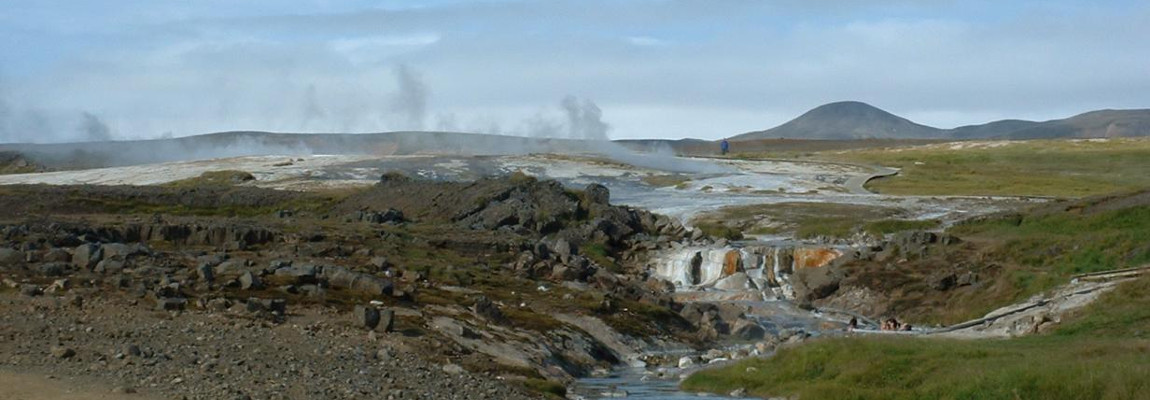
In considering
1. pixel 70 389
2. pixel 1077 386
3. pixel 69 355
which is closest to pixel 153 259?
pixel 69 355

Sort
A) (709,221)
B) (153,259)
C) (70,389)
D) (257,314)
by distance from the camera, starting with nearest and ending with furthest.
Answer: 1. (70,389)
2. (257,314)
3. (153,259)
4. (709,221)

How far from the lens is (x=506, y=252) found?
2338 inches

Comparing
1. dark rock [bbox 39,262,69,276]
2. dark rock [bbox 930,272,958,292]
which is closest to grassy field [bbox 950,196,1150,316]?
dark rock [bbox 930,272,958,292]

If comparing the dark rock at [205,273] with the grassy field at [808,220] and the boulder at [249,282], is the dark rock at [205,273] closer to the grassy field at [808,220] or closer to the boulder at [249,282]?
the boulder at [249,282]

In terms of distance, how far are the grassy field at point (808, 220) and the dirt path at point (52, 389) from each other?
49.5 m

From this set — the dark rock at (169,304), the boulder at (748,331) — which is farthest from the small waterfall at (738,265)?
the dark rock at (169,304)

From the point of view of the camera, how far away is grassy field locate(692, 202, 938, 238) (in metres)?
73.2

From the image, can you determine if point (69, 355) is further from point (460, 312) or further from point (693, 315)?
point (693, 315)

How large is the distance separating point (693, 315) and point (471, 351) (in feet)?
47.3

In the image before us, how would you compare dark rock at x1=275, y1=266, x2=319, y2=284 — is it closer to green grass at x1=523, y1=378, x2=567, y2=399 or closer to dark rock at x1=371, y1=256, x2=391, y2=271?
dark rock at x1=371, y1=256, x2=391, y2=271

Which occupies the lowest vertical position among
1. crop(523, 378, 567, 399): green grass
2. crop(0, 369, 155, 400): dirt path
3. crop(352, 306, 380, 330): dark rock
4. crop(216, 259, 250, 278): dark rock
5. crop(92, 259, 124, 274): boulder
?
crop(523, 378, 567, 399): green grass

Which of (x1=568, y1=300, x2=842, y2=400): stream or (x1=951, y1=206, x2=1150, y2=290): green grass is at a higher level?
(x1=951, y1=206, x2=1150, y2=290): green grass

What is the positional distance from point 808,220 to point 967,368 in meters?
48.3

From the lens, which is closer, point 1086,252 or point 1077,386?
point 1077,386
